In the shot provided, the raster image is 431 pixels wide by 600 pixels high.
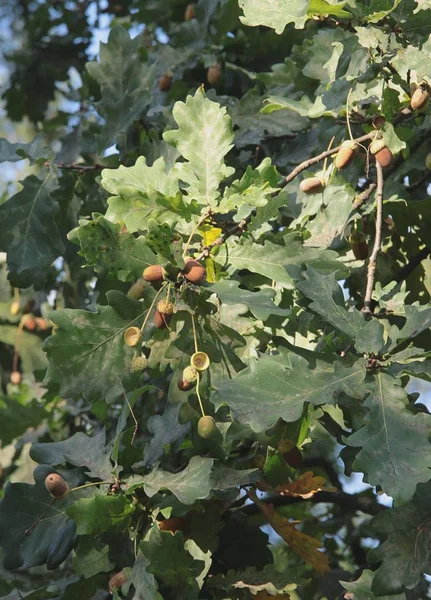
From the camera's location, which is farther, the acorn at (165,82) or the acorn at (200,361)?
the acorn at (165,82)

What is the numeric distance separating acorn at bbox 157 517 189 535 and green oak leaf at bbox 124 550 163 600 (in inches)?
3.7

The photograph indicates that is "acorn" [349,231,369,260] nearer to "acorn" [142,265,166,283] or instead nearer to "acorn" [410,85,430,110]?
"acorn" [410,85,430,110]

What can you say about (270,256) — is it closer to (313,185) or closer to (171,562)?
(313,185)

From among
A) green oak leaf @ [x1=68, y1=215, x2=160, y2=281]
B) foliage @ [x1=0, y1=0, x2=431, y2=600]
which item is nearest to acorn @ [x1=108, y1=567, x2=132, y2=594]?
foliage @ [x1=0, y1=0, x2=431, y2=600]

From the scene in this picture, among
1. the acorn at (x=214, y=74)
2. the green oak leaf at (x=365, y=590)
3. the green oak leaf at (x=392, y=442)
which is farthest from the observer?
the acorn at (x=214, y=74)

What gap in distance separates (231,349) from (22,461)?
186cm

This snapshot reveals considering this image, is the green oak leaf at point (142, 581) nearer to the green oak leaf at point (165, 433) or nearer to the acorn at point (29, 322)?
the green oak leaf at point (165, 433)

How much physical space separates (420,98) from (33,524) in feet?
3.16

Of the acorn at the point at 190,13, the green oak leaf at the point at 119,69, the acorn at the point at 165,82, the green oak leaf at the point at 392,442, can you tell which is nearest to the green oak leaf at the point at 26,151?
the green oak leaf at the point at 119,69

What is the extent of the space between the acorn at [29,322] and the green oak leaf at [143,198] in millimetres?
1457

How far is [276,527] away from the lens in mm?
1779

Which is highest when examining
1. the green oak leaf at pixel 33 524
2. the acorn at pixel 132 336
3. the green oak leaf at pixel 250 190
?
the green oak leaf at pixel 250 190

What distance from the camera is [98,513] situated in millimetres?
1621

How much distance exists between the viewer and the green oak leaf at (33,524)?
1757 mm
